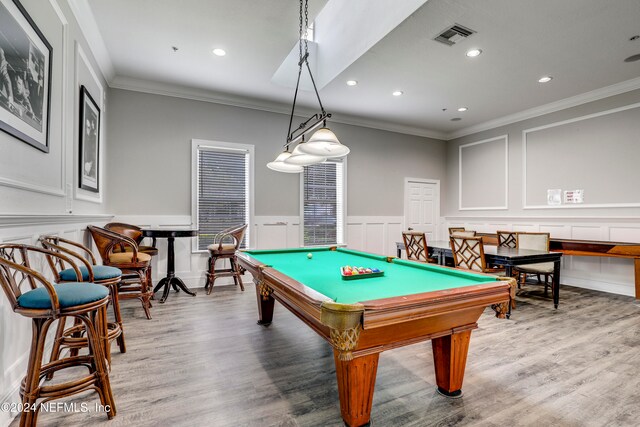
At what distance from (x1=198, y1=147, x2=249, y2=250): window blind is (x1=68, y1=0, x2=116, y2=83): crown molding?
157 cm

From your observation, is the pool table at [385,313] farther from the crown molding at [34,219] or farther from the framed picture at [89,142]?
the framed picture at [89,142]

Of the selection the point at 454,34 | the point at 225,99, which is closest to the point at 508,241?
the point at 454,34

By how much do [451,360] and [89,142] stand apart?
4124mm

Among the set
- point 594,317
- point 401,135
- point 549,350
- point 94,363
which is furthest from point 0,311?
point 401,135

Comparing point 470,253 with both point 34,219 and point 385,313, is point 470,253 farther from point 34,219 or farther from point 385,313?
point 34,219

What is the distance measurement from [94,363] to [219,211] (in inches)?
143

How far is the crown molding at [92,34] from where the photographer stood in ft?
9.61

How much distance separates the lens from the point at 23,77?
77.8 inches

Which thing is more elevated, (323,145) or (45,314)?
(323,145)

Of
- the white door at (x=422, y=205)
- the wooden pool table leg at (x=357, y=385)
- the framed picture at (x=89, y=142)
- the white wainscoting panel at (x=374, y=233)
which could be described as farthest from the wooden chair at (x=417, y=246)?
the framed picture at (x=89, y=142)

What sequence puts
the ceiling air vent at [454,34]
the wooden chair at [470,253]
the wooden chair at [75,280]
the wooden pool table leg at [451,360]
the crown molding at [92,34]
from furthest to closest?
the wooden chair at [470,253] < the ceiling air vent at [454,34] < the crown molding at [92,34] < the wooden chair at [75,280] < the wooden pool table leg at [451,360]

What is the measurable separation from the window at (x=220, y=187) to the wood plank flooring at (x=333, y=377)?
192cm

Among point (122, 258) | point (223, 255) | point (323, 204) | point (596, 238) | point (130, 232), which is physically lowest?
point (223, 255)

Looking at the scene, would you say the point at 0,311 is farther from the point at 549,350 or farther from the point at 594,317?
the point at 594,317
